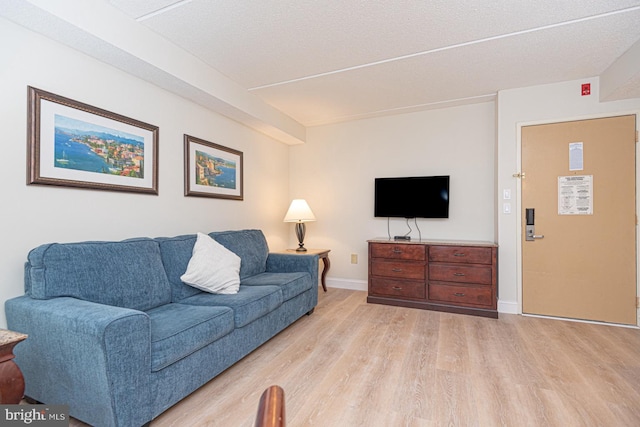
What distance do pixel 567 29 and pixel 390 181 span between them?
86.5 inches

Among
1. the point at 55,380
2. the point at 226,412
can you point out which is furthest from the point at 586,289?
the point at 55,380

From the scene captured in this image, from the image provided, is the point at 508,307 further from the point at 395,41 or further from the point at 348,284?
the point at 395,41

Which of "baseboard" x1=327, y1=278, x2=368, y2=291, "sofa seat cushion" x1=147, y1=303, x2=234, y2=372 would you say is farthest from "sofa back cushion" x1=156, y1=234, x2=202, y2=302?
"baseboard" x1=327, y1=278, x2=368, y2=291

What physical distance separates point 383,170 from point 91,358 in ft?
11.9

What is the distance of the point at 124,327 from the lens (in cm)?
135

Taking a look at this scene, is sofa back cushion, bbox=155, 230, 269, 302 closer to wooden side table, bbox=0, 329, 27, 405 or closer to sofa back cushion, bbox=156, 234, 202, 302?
sofa back cushion, bbox=156, 234, 202, 302

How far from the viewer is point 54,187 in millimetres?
1939

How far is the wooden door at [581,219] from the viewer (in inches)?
115

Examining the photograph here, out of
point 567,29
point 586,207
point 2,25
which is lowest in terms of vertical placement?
point 586,207

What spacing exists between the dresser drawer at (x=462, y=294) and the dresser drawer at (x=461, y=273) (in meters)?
0.07

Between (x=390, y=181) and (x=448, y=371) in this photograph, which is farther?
(x=390, y=181)

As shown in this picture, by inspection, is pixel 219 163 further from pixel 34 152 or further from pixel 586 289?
pixel 586 289

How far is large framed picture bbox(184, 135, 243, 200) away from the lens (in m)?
2.92

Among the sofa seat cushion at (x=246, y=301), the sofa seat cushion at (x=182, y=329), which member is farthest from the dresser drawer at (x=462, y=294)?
the sofa seat cushion at (x=182, y=329)
